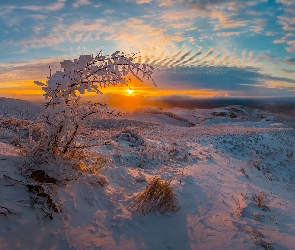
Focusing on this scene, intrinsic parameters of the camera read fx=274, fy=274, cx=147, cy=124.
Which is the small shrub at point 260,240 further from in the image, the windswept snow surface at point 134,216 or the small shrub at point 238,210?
the small shrub at point 238,210

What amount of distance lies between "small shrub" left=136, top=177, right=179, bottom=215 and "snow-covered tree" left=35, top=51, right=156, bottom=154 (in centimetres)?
185

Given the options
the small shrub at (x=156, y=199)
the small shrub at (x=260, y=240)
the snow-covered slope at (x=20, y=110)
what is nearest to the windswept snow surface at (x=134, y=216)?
the small shrub at (x=260, y=240)

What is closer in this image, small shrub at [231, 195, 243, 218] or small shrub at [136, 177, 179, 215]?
small shrub at [136, 177, 179, 215]

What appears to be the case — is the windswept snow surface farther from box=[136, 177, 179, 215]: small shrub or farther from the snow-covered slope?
the snow-covered slope

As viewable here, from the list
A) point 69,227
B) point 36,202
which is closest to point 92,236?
point 69,227

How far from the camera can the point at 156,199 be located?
5105mm

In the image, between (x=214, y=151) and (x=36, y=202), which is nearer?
(x=36, y=202)

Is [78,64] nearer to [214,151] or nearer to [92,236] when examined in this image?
[92,236]

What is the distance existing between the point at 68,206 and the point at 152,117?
1218 inches

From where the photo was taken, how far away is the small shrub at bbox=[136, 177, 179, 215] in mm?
4957

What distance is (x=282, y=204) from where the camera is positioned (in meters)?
6.89

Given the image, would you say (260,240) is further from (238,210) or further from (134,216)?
(134,216)

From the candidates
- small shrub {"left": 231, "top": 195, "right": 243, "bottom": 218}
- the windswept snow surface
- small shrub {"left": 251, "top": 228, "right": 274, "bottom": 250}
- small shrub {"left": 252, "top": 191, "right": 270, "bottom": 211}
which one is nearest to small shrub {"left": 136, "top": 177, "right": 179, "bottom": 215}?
the windswept snow surface

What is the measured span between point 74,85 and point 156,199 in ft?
8.41
